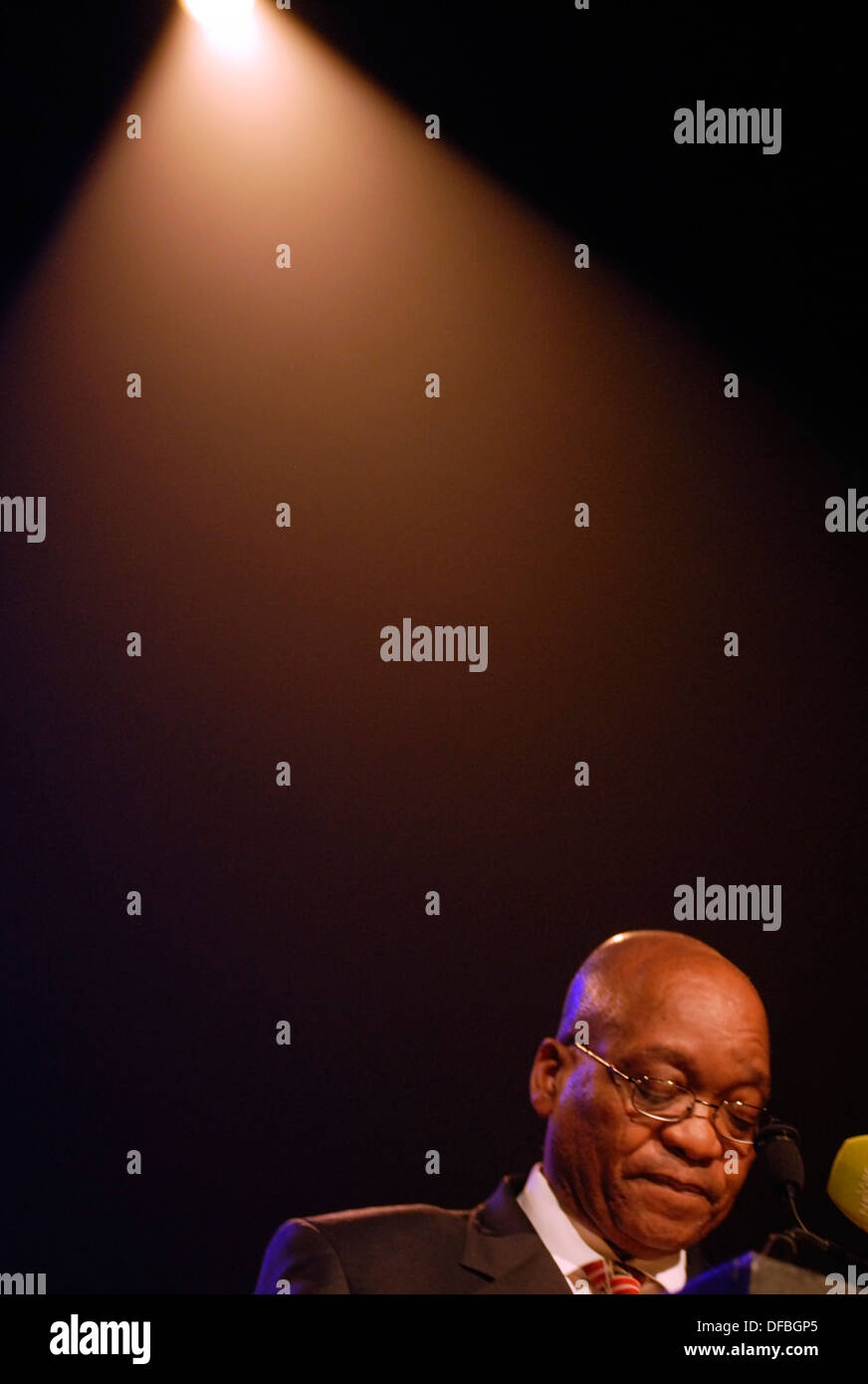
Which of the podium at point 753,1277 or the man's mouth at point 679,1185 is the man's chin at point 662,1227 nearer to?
the man's mouth at point 679,1185

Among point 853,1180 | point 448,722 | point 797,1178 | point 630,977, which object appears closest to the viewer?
point 797,1178

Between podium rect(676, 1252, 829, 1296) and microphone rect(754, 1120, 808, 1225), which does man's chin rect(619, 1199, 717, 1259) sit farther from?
podium rect(676, 1252, 829, 1296)

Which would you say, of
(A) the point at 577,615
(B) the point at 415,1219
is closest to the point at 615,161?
(A) the point at 577,615

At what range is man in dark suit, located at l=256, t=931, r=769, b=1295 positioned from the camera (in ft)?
9.39

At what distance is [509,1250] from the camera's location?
9.41 ft

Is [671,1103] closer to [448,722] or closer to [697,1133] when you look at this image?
[697,1133]

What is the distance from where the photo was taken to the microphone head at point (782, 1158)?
2.36 m

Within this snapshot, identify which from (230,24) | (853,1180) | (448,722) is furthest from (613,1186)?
(230,24)

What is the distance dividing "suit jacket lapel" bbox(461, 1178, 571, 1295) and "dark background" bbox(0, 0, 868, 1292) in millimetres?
357

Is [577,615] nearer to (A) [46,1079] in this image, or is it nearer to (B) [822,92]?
(B) [822,92]

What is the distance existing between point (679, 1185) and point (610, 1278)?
0.87 feet

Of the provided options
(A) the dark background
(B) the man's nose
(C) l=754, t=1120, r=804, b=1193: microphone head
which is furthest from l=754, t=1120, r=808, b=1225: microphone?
(A) the dark background

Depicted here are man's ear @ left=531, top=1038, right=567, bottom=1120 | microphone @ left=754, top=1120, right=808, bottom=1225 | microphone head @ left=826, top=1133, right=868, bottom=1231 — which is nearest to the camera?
microphone @ left=754, top=1120, right=808, bottom=1225

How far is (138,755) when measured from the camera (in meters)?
3.40
